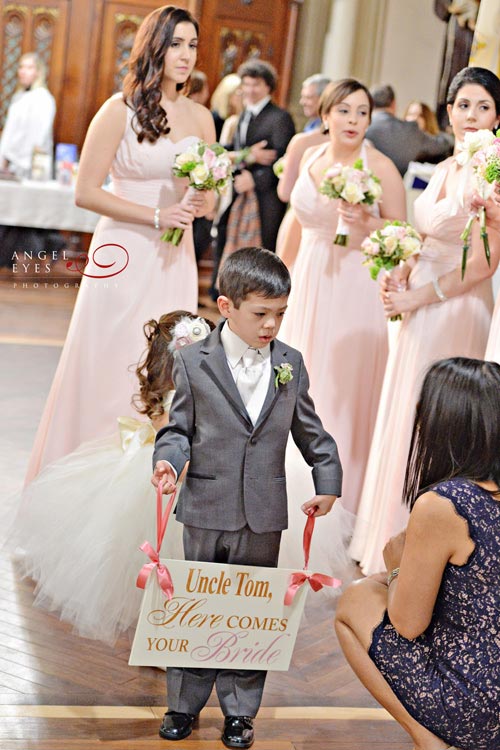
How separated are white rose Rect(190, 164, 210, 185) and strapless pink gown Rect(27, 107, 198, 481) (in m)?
0.21

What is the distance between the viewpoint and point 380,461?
4766 mm

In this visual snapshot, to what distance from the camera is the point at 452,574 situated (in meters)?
2.73

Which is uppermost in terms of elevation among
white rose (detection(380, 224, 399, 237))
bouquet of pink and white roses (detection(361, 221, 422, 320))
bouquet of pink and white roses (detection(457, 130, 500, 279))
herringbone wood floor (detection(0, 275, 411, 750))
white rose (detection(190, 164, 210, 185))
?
bouquet of pink and white roses (detection(457, 130, 500, 279))

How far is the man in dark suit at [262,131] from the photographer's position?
9.66m

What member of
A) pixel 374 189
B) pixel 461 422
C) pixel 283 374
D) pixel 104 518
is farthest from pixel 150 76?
pixel 461 422

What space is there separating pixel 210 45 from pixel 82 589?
10.1 m

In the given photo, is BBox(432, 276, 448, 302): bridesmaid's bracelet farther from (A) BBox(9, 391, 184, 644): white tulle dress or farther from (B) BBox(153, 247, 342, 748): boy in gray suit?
(B) BBox(153, 247, 342, 748): boy in gray suit

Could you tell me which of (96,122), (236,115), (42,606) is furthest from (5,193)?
(42,606)

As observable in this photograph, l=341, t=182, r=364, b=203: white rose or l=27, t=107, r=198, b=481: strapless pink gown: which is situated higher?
l=341, t=182, r=364, b=203: white rose

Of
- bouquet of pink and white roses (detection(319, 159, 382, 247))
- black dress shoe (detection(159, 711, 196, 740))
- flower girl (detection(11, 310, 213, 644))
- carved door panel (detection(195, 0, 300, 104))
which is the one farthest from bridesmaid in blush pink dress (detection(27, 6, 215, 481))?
carved door panel (detection(195, 0, 300, 104))

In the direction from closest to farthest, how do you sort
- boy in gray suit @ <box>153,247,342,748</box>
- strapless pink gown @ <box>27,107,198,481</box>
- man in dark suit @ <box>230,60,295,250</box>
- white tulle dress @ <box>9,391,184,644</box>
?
boy in gray suit @ <box>153,247,342,748</box>, white tulle dress @ <box>9,391,184,644</box>, strapless pink gown @ <box>27,107,198,481</box>, man in dark suit @ <box>230,60,295,250</box>

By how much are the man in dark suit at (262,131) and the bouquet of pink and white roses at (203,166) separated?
523cm

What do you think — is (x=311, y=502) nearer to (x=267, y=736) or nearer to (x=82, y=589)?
(x=267, y=736)

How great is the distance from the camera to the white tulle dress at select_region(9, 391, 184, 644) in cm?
371
